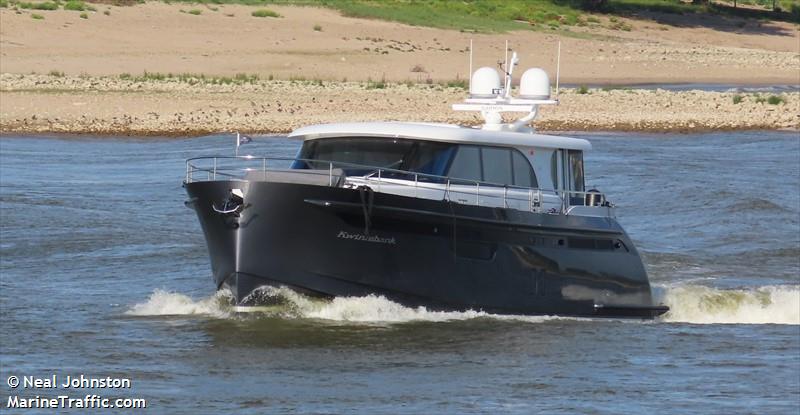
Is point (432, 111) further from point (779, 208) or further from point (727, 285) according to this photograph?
point (727, 285)

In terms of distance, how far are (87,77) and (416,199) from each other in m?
37.0

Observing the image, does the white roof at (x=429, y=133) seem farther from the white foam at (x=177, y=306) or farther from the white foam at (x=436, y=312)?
the white foam at (x=177, y=306)

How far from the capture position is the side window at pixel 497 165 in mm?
18016

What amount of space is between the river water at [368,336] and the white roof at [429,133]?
2006 mm

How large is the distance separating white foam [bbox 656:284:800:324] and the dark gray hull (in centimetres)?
329

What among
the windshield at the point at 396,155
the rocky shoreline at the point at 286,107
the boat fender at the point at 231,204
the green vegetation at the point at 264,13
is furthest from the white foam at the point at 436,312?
the green vegetation at the point at 264,13

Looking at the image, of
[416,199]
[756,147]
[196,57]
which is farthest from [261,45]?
[416,199]

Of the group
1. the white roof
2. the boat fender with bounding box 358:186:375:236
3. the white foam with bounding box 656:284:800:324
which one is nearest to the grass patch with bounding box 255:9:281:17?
the white foam with bounding box 656:284:800:324

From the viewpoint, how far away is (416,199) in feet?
54.6

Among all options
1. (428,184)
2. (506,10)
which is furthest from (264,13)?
(428,184)

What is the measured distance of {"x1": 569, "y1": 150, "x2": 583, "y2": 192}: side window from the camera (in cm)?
1938

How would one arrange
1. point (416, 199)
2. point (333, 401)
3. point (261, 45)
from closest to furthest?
point (333, 401) → point (416, 199) → point (261, 45)

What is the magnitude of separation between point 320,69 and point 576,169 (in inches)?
1565

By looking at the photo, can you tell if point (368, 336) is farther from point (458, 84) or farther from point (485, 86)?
point (458, 84)
